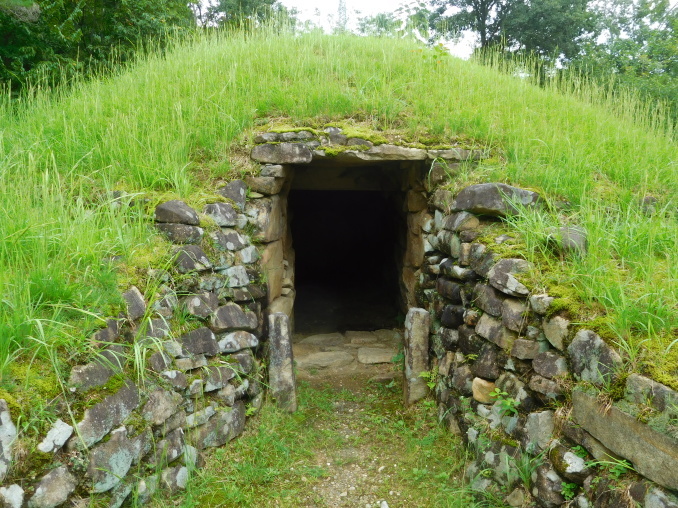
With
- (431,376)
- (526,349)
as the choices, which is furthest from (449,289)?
(526,349)

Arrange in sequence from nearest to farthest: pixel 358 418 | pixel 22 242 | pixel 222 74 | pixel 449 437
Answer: pixel 22 242
pixel 449 437
pixel 358 418
pixel 222 74

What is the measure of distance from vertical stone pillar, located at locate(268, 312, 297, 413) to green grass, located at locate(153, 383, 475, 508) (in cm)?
13

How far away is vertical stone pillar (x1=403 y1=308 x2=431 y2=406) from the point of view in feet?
14.9

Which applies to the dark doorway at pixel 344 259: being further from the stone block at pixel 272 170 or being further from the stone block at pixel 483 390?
the stone block at pixel 483 390

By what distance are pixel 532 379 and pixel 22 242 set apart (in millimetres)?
3209

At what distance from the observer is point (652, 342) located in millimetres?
2465

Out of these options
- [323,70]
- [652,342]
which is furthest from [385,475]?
[323,70]

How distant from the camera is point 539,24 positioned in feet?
48.8

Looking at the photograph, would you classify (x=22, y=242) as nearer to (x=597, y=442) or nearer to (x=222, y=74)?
(x=597, y=442)

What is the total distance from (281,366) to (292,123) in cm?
252

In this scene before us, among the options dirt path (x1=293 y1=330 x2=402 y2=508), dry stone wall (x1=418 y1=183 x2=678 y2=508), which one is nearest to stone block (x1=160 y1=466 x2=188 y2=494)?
dirt path (x1=293 y1=330 x2=402 y2=508)

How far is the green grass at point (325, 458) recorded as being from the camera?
131 inches

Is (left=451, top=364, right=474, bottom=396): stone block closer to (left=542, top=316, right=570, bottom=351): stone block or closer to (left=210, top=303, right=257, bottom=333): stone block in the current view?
(left=542, top=316, right=570, bottom=351): stone block

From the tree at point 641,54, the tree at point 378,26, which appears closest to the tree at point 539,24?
the tree at point 641,54
